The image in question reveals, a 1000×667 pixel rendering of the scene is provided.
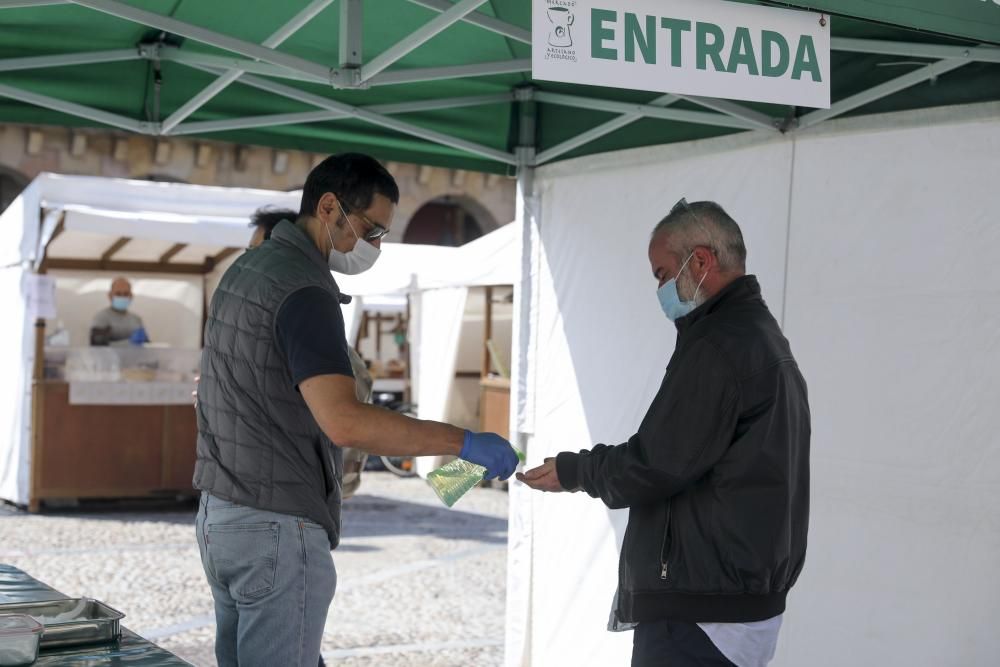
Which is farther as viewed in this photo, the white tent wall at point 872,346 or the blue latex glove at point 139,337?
the blue latex glove at point 139,337

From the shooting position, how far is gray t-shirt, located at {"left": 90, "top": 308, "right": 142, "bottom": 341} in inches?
455

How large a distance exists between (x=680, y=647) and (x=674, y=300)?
0.84 meters

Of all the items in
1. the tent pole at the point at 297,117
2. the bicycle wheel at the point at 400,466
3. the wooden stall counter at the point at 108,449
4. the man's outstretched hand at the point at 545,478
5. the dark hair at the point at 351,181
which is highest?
the tent pole at the point at 297,117

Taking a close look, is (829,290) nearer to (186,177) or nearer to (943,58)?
(943,58)

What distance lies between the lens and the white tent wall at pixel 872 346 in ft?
12.2

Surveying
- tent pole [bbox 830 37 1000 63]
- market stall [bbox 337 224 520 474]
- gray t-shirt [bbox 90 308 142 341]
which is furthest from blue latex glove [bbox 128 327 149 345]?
tent pole [bbox 830 37 1000 63]

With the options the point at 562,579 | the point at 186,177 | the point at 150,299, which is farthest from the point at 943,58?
the point at 186,177

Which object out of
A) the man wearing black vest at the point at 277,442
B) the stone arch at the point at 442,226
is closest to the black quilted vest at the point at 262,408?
the man wearing black vest at the point at 277,442

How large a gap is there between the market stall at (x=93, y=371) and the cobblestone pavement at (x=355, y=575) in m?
0.41

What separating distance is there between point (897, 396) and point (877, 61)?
3.72ft

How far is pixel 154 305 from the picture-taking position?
12570mm

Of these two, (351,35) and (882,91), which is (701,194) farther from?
(351,35)

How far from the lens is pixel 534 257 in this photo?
5.45 meters

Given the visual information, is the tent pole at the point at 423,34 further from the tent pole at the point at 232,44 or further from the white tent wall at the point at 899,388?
the white tent wall at the point at 899,388
